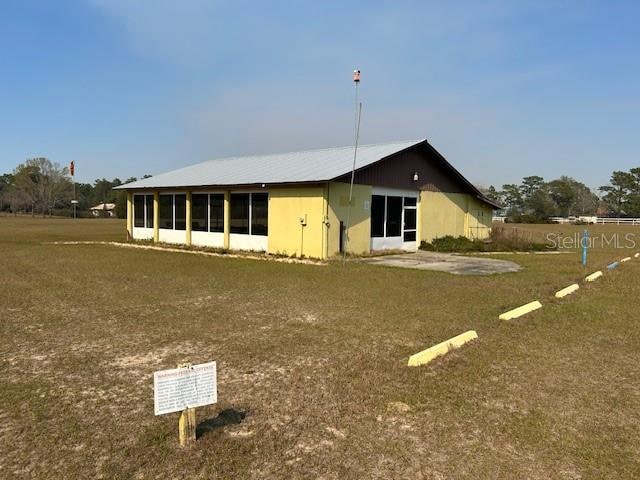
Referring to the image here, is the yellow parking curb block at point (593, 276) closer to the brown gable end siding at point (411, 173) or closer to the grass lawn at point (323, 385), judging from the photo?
the grass lawn at point (323, 385)

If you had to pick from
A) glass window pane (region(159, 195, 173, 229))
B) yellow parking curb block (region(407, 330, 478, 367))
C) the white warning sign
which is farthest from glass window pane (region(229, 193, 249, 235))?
the white warning sign

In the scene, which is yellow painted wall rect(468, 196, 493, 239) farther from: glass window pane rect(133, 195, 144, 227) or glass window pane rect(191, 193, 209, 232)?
glass window pane rect(133, 195, 144, 227)

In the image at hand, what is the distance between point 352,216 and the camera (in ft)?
55.7

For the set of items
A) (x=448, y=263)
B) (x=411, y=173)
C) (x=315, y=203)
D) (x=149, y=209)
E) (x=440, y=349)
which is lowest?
(x=448, y=263)

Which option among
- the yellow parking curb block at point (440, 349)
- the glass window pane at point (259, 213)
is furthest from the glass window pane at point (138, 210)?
the yellow parking curb block at point (440, 349)

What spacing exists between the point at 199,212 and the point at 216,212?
1247 mm

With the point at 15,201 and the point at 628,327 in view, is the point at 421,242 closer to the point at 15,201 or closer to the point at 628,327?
the point at 628,327

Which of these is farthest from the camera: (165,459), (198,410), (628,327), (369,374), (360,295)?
(360,295)

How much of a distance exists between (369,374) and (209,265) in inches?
404

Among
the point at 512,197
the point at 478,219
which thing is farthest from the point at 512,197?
the point at 478,219

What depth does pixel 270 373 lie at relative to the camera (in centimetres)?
496

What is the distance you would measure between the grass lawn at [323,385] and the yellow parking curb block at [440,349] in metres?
0.10

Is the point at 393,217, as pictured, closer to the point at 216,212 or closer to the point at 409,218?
the point at 409,218

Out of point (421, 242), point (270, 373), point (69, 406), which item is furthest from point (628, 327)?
point (421, 242)
